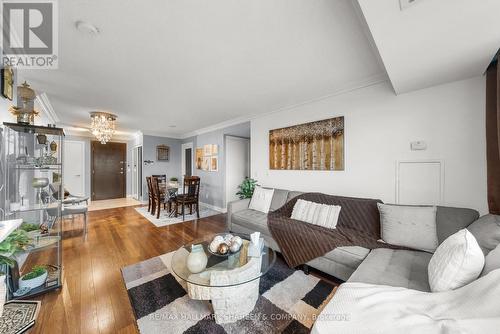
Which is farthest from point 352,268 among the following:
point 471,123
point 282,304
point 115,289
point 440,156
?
point 115,289

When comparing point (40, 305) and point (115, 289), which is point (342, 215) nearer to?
point (115, 289)

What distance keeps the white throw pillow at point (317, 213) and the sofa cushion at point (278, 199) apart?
383 millimetres

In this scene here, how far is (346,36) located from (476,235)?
189 centimetres

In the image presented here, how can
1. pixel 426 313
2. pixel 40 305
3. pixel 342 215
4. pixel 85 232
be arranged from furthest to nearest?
pixel 85 232 < pixel 342 215 < pixel 40 305 < pixel 426 313

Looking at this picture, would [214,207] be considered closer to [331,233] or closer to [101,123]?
[101,123]

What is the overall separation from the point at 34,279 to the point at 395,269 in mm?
3182

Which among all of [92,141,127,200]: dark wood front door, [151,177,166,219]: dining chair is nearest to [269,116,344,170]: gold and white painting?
[151,177,166,219]: dining chair

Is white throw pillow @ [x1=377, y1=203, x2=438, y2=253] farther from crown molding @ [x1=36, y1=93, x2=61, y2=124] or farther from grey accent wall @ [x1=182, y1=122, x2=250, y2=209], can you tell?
crown molding @ [x1=36, y1=93, x2=61, y2=124]

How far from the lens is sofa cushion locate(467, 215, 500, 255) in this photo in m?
1.32

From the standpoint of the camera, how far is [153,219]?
13.9 feet

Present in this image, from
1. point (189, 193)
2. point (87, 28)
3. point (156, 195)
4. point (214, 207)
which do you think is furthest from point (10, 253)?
point (214, 207)

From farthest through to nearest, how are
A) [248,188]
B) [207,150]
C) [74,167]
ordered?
1. [74,167]
2. [207,150]
3. [248,188]

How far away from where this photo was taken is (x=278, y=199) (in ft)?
10.6

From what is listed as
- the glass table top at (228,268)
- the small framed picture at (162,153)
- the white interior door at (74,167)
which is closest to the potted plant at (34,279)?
the glass table top at (228,268)
